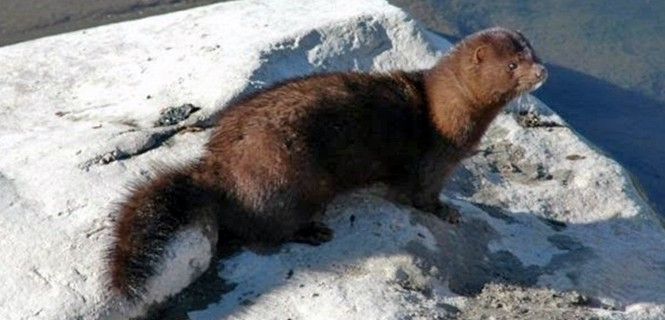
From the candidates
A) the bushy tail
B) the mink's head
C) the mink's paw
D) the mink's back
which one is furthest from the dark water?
the bushy tail

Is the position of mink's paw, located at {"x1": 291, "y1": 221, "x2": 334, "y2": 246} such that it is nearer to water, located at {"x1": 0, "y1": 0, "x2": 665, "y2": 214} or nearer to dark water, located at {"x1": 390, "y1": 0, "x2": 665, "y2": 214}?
dark water, located at {"x1": 390, "y1": 0, "x2": 665, "y2": 214}

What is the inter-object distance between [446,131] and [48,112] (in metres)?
1.88

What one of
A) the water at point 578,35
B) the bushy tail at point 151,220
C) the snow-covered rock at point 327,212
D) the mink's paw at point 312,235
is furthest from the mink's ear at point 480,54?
the water at point 578,35

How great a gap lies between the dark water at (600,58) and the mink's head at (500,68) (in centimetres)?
385

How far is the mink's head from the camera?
557cm

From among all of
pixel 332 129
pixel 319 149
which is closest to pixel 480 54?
pixel 332 129

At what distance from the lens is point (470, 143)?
569 cm

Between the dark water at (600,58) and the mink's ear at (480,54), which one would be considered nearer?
the mink's ear at (480,54)

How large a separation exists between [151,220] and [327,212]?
87cm

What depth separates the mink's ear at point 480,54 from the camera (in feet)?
18.5

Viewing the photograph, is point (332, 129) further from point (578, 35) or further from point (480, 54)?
point (578, 35)

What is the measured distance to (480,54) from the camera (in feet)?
18.6

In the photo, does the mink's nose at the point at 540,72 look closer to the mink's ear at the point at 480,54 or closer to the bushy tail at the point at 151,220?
the mink's ear at the point at 480,54

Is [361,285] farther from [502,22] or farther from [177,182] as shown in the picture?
[502,22]
